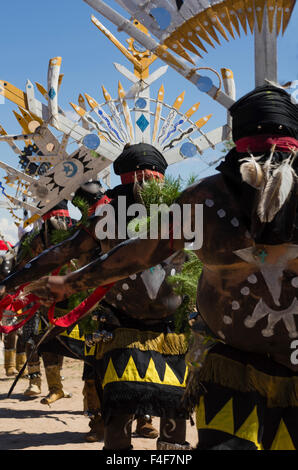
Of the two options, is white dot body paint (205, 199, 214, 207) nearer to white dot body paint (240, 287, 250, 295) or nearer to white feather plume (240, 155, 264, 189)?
white feather plume (240, 155, 264, 189)

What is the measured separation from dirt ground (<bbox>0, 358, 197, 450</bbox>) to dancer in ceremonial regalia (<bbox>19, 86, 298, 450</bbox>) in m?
2.63

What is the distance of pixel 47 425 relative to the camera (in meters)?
6.00

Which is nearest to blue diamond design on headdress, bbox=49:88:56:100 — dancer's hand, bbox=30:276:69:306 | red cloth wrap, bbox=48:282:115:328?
red cloth wrap, bbox=48:282:115:328

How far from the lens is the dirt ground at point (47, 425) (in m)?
5.03

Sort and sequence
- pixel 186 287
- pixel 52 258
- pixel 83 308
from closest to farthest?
pixel 83 308, pixel 52 258, pixel 186 287

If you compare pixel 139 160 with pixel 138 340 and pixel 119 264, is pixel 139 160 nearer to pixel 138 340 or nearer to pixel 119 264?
pixel 138 340

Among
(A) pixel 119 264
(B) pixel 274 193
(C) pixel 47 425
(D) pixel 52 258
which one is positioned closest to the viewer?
(B) pixel 274 193

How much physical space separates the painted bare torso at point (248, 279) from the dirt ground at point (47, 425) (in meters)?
2.72

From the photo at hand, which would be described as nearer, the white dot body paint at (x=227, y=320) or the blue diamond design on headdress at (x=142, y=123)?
the white dot body paint at (x=227, y=320)

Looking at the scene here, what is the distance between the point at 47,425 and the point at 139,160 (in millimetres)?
3397

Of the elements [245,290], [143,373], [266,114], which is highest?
[266,114]

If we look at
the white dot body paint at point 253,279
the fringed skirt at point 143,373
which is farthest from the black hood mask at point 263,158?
the fringed skirt at point 143,373

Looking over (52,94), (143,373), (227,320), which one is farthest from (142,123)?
(227,320)

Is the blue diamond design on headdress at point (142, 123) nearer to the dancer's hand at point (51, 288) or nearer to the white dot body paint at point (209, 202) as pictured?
the dancer's hand at point (51, 288)
